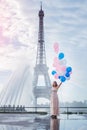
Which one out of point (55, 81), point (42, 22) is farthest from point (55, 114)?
point (42, 22)

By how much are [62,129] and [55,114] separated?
6879 mm

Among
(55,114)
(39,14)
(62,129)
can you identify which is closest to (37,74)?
(39,14)

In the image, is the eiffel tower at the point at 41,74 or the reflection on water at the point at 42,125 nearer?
the reflection on water at the point at 42,125

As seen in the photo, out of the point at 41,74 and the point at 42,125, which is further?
the point at 41,74

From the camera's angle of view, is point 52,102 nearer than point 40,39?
Yes

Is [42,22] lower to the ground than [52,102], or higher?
higher

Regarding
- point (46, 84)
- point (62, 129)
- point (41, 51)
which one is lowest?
point (62, 129)

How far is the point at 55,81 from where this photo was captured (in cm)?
1688

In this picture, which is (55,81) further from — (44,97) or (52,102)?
(44,97)

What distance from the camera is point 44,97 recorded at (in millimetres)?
75500

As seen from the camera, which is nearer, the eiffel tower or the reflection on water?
the reflection on water

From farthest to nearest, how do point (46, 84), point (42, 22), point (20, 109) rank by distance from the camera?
point (42, 22)
point (46, 84)
point (20, 109)

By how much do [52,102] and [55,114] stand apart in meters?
0.67

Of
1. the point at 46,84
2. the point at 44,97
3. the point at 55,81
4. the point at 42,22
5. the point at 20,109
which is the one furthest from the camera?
the point at 42,22
